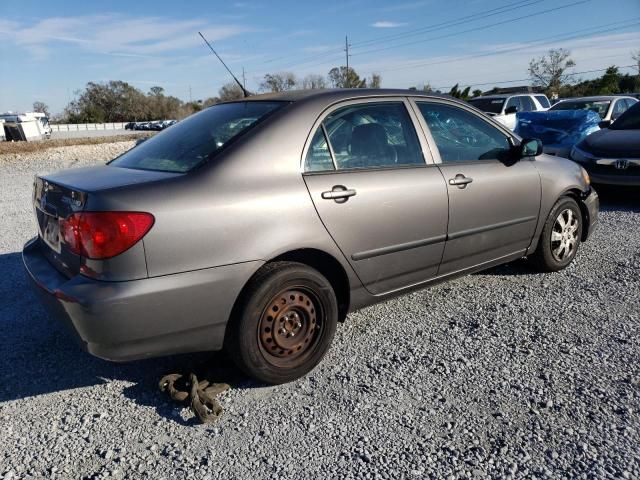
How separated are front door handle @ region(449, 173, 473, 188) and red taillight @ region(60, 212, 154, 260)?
2106 mm

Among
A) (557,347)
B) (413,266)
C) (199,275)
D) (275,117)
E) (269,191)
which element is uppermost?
(275,117)

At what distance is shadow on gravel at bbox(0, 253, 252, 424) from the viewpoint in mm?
2889

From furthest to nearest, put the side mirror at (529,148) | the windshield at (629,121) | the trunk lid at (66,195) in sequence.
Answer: the windshield at (629,121) → the side mirror at (529,148) → the trunk lid at (66,195)

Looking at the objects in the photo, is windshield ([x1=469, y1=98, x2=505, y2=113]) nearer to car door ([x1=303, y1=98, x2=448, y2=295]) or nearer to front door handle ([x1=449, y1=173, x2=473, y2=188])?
front door handle ([x1=449, y1=173, x2=473, y2=188])

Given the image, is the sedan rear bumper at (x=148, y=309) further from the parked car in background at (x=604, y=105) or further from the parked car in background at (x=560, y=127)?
the parked car in background at (x=604, y=105)

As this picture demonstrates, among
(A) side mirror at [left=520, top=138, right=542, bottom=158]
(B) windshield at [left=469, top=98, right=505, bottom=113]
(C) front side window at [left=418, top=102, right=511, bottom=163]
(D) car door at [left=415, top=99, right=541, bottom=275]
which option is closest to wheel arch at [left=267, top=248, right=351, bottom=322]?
(D) car door at [left=415, top=99, right=541, bottom=275]

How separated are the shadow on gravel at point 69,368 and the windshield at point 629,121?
7634 mm

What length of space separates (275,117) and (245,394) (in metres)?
1.59

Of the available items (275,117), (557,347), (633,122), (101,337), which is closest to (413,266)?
(557,347)

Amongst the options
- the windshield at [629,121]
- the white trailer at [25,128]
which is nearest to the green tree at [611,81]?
the windshield at [629,121]

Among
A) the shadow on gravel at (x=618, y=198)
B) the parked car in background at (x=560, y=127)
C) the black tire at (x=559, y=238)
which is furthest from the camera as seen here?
the parked car in background at (x=560, y=127)

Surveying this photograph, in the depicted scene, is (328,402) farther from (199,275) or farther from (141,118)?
(141,118)

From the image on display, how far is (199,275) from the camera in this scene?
99.7 inches

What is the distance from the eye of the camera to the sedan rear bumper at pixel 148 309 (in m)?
2.38
